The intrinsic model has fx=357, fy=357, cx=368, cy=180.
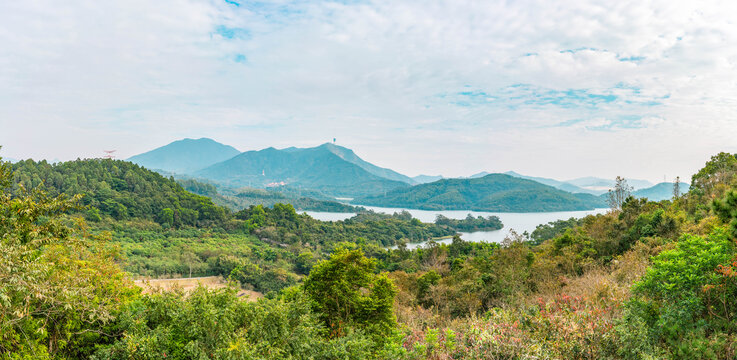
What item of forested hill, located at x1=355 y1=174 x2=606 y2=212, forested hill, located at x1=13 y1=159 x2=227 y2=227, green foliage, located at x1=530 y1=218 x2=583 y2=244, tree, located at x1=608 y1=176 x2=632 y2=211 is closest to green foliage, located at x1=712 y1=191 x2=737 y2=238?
tree, located at x1=608 y1=176 x2=632 y2=211

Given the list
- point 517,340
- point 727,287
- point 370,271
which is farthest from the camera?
point 370,271

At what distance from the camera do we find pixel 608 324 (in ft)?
15.8

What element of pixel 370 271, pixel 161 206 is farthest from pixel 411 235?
pixel 370 271

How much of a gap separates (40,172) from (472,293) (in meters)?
53.4

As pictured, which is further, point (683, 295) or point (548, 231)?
point (548, 231)

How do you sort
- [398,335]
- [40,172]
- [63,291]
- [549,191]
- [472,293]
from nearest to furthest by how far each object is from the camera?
1. [63,291]
2. [398,335]
3. [472,293]
4. [40,172]
5. [549,191]

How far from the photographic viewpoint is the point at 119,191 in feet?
149

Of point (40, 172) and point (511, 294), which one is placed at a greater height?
point (40, 172)

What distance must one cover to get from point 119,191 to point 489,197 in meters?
85.9

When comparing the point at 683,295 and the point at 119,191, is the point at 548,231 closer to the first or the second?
the point at 683,295

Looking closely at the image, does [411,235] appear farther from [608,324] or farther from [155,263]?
[608,324]

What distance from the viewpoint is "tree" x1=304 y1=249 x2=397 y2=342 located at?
796 cm

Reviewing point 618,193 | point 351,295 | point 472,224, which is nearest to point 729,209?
point 351,295

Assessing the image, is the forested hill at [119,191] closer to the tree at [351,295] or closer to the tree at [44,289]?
the tree at [44,289]
